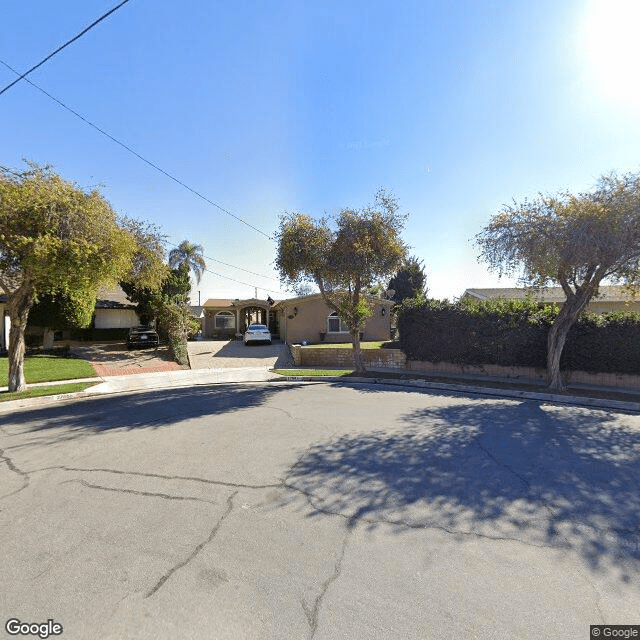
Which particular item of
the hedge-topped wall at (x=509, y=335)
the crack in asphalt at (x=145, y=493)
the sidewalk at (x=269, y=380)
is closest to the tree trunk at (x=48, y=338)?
the sidewalk at (x=269, y=380)

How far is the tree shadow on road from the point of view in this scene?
3.46m

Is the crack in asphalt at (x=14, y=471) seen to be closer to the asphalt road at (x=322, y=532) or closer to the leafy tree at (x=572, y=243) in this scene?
the asphalt road at (x=322, y=532)

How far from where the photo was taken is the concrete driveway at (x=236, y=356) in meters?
19.2

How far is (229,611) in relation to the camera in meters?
2.47

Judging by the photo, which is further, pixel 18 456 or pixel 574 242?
pixel 574 242

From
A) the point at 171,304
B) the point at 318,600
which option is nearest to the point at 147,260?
the point at 171,304

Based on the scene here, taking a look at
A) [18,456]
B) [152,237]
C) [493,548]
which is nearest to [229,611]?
[493,548]

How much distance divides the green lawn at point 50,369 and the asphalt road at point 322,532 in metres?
8.43

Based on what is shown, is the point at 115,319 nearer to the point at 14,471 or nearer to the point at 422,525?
the point at 14,471

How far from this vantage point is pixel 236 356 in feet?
71.0

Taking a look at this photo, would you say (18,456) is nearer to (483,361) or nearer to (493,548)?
(493,548)

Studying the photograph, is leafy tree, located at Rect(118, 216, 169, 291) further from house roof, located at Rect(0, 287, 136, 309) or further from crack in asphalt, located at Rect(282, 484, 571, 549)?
crack in asphalt, located at Rect(282, 484, 571, 549)

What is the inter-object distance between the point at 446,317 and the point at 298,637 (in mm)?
14252

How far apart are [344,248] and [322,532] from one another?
1112cm
